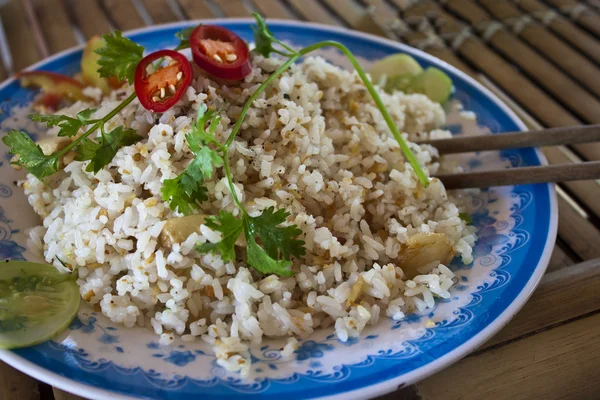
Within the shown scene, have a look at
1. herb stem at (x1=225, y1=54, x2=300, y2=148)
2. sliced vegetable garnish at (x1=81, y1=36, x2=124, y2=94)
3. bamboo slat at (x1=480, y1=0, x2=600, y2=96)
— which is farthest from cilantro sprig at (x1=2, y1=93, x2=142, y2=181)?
bamboo slat at (x1=480, y1=0, x2=600, y2=96)

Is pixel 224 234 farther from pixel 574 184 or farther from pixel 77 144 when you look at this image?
pixel 574 184

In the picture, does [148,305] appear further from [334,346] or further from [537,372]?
[537,372]

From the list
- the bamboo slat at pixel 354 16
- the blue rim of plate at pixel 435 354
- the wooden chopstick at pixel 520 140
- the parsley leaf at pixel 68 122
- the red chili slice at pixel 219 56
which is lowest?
the blue rim of plate at pixel 435 354

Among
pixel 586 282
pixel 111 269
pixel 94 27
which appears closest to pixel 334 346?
pixel 111 269

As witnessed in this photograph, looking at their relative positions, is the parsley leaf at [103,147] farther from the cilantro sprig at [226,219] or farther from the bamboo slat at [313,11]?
the bamboo slat at [313,11]

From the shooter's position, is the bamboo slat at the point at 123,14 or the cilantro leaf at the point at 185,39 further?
the bamboo slat at the point at 123,14

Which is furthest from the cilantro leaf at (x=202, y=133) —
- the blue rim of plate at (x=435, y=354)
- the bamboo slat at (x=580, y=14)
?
the bamboo slat at (x=580, y=14)

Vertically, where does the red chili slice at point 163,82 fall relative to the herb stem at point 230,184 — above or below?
above
